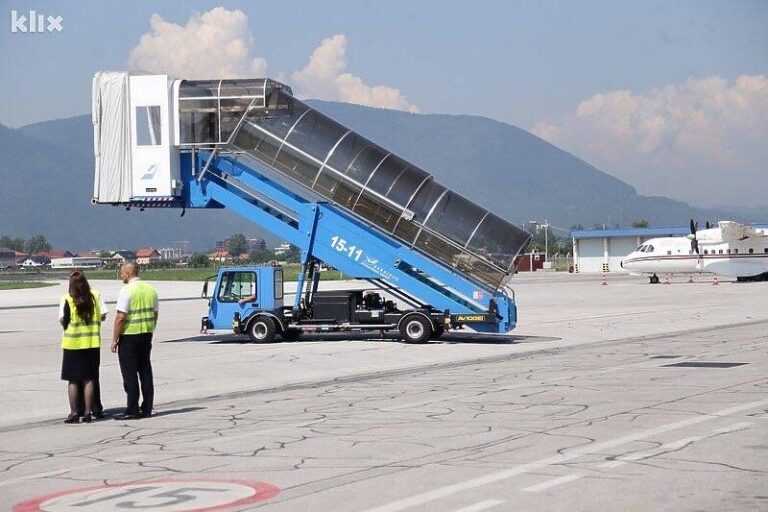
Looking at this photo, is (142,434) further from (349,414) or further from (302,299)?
(302,299)

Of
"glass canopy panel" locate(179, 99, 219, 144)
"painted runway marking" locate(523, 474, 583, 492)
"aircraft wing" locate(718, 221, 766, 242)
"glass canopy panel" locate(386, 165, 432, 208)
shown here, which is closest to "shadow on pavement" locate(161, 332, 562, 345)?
"glass canopy panel" locate(386, 165, 432, 208)

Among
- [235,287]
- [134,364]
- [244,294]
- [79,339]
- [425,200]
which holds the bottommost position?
[134,364]

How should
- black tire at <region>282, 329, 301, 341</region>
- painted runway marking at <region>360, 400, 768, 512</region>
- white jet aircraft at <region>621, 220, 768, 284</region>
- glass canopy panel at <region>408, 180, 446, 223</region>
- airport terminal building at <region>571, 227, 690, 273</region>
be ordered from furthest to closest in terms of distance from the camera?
airport terminal building at <region>571, 227, 690, 273</region> → white jet aircraft at <region>621, 220, 768, 284</region> → black tire at <region>282, 329, 301, 341</region> → glass canopy panel at <region>408, 180, 446, 223</region> → painted runway marking at <region>360, 400, 768, 512</region>

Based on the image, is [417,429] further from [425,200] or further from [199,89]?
[199,89]

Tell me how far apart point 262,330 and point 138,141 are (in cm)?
525

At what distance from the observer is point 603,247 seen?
4264 inches

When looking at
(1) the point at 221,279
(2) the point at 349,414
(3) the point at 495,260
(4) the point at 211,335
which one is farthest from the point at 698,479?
(4) the point at 211,335

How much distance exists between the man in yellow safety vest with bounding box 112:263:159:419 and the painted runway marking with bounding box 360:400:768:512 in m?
5.80

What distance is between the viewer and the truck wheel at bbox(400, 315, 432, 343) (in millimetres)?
25672

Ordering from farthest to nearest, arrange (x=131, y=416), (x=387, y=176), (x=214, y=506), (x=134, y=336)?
1. (x=387, y=176)
2. (x=131, y=416)
3. (x=134, y=336)
4. (x=214, y=506)

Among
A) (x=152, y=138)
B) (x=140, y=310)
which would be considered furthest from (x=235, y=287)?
(x=140, y=310)

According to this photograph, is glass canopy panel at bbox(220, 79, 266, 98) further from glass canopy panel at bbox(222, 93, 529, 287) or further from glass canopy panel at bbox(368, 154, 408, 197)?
glass canopy panel at bbox(368, 154, 408, 197)

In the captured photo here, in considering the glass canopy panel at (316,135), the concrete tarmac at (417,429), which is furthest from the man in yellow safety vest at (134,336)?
the glass canopy panel at (316,135)

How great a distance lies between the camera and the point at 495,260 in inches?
1019
